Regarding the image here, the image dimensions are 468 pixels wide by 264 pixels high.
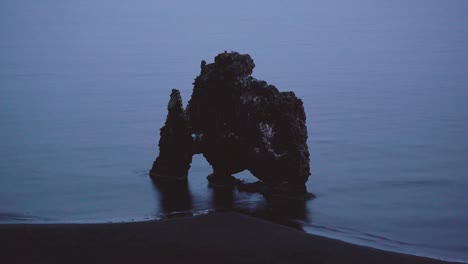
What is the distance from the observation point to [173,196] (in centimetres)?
3844

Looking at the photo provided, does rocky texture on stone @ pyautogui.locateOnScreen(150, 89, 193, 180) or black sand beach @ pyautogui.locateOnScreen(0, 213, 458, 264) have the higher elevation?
rocky texture on stone @ pyautogui.locateOnScreen(150, 89, 193, 180)

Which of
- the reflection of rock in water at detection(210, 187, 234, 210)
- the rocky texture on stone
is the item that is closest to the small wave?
the rocky texture on stone

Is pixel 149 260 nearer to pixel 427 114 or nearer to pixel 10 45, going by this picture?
pixel 427 114

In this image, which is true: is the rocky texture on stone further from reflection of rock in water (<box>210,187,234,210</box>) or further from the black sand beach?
the black sand beach

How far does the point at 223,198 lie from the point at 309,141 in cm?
2230

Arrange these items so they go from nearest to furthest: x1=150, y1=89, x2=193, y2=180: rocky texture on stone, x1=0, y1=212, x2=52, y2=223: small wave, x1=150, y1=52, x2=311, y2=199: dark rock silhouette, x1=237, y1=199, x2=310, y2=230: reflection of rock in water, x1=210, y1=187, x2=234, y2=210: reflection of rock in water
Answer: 1. x1=237, y1=199, x2=310, y2=230: reflection of rock in water
2. x1=0, y1=212, x2=52, y2=223: small wave
3. x1=210, y1=187, x2=234, y2=210: reflection of rock in water
4. x1=150, y1=52, x2=311, y2=199: dark rock silhouette
5. x1=150, y1=89, x2=193, y2=180: rocky texture on stone

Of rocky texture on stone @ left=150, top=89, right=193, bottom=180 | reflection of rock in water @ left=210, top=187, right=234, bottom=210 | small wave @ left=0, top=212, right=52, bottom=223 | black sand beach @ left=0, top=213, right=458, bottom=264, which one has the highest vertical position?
rocky texture on stone @ left=150, top=89, right=193, bottom=180

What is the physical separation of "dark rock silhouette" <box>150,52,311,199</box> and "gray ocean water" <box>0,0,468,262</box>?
132 cm

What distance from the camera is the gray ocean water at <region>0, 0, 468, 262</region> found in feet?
119

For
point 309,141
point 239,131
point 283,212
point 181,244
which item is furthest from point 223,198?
point 309,141

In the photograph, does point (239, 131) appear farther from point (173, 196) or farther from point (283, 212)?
point (283, 212)

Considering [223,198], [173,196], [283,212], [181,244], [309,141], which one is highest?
[309,141]

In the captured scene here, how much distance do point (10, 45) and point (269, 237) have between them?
139133mm

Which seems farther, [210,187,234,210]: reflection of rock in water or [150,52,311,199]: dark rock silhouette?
[150,52,311,199]: dark rock silhouette
